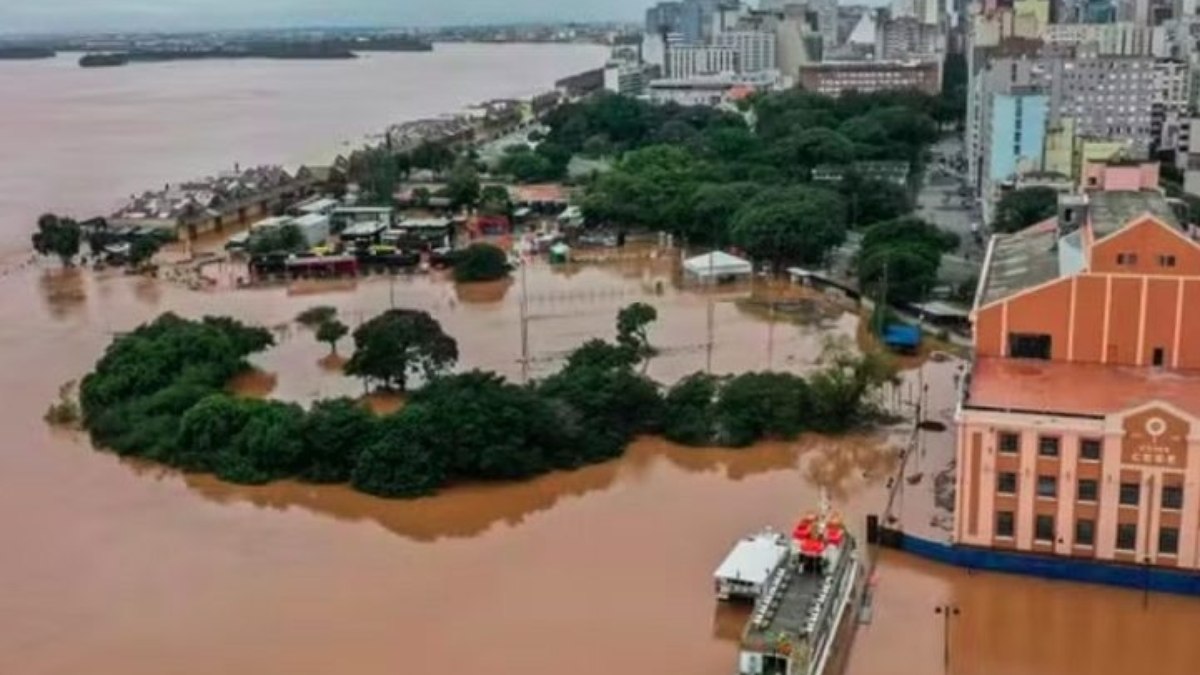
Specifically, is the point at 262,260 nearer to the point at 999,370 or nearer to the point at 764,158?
the point at 764,158

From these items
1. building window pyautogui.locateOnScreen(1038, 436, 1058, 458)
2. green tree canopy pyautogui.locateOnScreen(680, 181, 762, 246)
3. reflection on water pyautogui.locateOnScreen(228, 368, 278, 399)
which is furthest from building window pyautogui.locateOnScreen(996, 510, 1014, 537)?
green tree canopy pyautogui.locateOnScreen(680, 181, 762, 246)

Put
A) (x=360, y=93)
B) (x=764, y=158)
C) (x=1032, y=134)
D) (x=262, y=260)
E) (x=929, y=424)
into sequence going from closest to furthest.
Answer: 1. (x=929, y=424)
2. (x=262, y=260)
3. (x=1032, y=134)
4. (x=764, y=158)
5. (x=360, y=93)

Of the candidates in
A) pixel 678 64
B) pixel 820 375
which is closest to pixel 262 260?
pixel 820 375

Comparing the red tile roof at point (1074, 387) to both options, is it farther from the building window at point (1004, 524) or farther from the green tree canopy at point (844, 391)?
the green tree canopy at point (844, 391)

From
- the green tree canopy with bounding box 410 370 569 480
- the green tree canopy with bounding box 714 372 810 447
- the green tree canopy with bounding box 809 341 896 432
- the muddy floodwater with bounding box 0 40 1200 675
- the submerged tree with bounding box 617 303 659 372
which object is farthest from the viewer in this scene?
the submerged tree with bounding box 617 303 659 372

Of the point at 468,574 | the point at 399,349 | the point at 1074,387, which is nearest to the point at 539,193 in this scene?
the point at 399,349

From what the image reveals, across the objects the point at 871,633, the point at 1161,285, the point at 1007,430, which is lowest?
the point at 871,633

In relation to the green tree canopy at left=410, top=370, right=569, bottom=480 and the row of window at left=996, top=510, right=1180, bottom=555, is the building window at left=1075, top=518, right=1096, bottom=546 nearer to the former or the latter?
the row of window at left=996, top=510, right=1180, bottom=555
